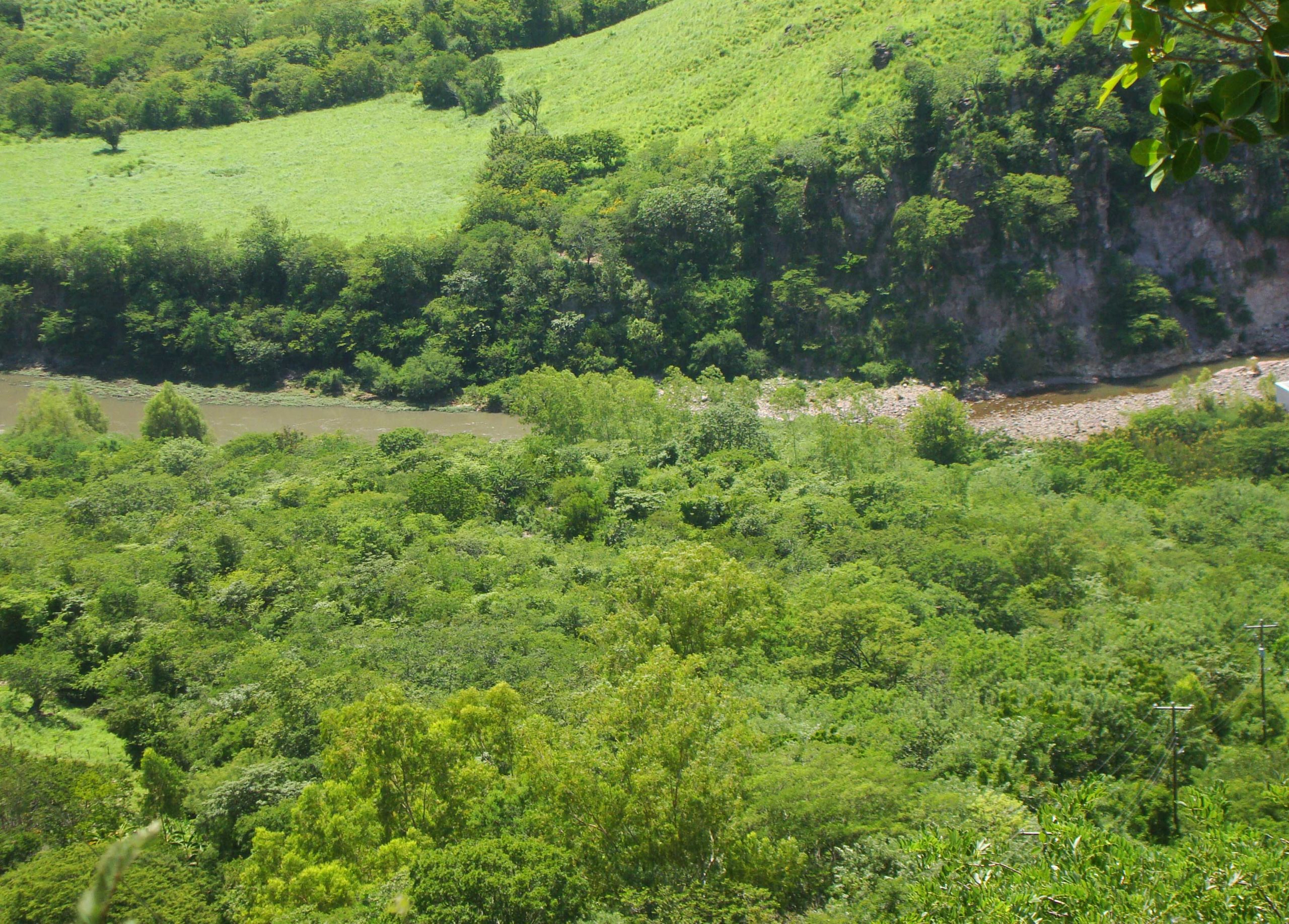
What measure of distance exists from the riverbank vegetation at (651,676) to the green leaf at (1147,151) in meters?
7.17

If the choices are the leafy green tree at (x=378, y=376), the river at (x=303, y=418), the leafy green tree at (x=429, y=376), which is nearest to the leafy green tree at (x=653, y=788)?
the river at (x=303, y=418)

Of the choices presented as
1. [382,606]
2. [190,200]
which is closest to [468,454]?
[382,606]

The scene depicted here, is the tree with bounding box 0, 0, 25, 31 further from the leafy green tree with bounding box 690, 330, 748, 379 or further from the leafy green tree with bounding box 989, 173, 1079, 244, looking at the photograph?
the leafy green tree with bounding box 989, 173, 1079, 244

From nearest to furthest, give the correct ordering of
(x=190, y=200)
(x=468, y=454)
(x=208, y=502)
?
(x=208, y=502), (x=468, y=454), (x=190, y=200)

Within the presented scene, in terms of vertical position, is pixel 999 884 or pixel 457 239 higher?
pixel 457 239

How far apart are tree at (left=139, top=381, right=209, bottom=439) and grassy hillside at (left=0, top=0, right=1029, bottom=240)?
24129 millimetres

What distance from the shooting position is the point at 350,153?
84.6 metres

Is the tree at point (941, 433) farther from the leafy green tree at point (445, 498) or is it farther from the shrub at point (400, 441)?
the shrub at point (400, 441)

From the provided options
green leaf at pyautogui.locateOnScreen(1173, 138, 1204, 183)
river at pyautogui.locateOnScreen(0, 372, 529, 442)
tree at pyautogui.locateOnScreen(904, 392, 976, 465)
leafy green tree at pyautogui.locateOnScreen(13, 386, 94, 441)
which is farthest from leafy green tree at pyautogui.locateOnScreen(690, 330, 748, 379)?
green leaf at pyautogui.locateOnScreen(1173, 138, 1204, 183)

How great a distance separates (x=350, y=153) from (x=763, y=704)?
73.0 m

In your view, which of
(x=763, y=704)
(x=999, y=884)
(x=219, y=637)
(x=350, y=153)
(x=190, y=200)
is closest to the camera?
(x=999, y=884)

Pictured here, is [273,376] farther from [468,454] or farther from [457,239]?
[468,454]

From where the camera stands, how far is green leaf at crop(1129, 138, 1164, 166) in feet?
14.8

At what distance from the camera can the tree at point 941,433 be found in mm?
48281
